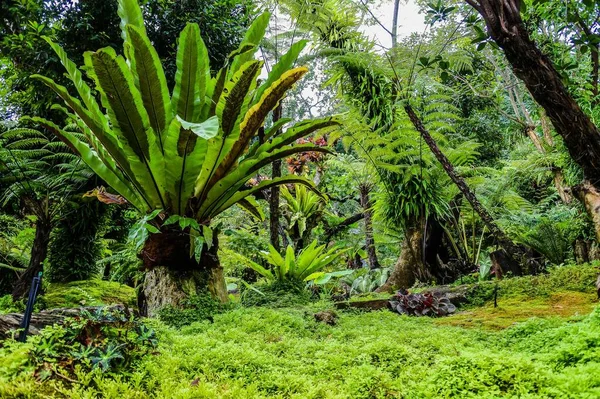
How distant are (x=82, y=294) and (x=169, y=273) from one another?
35.7 inches

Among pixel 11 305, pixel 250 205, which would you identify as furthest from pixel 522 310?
pixel 11 305

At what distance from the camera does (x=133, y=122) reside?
213 cm

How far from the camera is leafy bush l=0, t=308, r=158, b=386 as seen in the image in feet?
2.92

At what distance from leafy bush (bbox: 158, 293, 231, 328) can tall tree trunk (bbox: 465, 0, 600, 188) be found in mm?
2157

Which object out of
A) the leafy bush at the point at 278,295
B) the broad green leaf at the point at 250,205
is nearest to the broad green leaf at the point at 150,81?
the broad green leaf at the point at 250,205

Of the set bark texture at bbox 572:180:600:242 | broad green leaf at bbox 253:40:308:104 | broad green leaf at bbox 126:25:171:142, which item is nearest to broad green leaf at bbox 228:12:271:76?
broad green leaf at bbox 253:40:308:104

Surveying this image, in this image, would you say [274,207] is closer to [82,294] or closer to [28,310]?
[82,294]

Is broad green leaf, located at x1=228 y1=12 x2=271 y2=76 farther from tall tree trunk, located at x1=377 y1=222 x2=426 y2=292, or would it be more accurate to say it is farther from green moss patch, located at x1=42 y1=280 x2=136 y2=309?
tall tree trunk, located at x1=377 y1=222 x2=426 y2=292

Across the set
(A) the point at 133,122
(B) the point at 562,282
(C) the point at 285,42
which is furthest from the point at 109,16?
(B) the point at 562,282

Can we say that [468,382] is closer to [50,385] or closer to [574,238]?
[50,385]

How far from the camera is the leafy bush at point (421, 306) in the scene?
2635 mm

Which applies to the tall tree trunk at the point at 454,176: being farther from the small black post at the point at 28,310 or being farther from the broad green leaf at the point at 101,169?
the small black post at the point at 28,310

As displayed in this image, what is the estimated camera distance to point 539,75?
73.8 inches

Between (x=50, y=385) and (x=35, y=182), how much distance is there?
2730 mm
